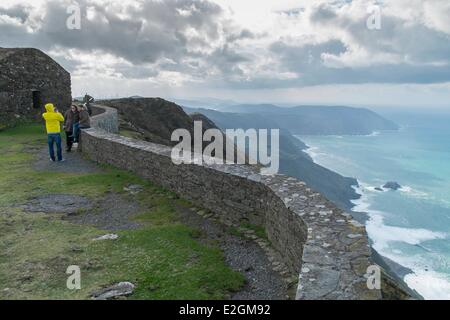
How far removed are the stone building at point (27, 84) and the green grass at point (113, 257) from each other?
1916cm

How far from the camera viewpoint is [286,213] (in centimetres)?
990

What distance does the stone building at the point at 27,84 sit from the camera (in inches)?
1225

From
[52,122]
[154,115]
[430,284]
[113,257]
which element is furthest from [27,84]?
[430,284]

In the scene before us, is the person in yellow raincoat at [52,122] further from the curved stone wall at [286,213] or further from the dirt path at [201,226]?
the dirt path at [201,226]

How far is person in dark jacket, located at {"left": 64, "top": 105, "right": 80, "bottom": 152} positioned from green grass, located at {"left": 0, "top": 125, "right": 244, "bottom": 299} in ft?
28.5

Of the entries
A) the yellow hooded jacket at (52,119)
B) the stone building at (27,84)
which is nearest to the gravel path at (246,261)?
the yellow hooded jacket at (52,119)

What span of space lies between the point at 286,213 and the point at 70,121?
59.0 feet
